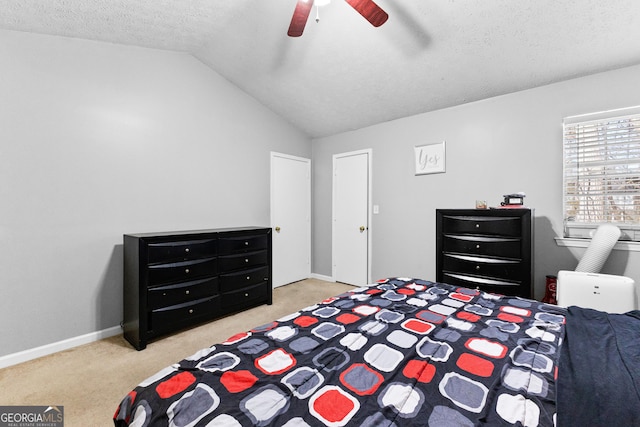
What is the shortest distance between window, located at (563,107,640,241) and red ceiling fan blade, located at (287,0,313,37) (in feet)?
8.72

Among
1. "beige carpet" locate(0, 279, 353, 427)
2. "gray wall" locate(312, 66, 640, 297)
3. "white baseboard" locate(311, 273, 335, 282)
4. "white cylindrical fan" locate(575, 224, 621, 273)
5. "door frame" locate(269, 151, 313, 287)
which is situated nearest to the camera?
"beige carpet" locate(0, 279, 353, 427)

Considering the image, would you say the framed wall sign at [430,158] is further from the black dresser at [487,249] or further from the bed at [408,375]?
the bed at [408,375]

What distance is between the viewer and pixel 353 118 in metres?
4.04

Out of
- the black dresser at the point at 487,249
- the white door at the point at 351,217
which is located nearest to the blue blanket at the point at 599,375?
the black dresser at the point at 487,249

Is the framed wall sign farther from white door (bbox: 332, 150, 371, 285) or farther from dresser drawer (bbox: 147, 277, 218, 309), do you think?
dresser drawer (bbox: 147, 277, 218, 309)

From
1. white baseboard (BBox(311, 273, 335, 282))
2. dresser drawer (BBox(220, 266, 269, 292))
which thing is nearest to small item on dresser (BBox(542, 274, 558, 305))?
white baseboard (BBox(311, 273, 335, 282))

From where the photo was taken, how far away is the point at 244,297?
3.27 metres

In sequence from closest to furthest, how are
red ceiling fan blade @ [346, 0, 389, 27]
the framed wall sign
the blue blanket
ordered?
the blue blanket, red ceiling fan blade @ [346, 0, 389, 27], the framed wall sign

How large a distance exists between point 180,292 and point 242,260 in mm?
737

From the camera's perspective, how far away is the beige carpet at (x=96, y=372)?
178 centimetres

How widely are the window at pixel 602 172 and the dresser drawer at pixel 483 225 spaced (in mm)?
672

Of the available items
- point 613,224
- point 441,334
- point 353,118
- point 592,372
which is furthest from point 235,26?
point 613,224

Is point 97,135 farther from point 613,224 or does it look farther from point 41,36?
point 613,224

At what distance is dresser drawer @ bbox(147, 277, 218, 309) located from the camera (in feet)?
8.32
